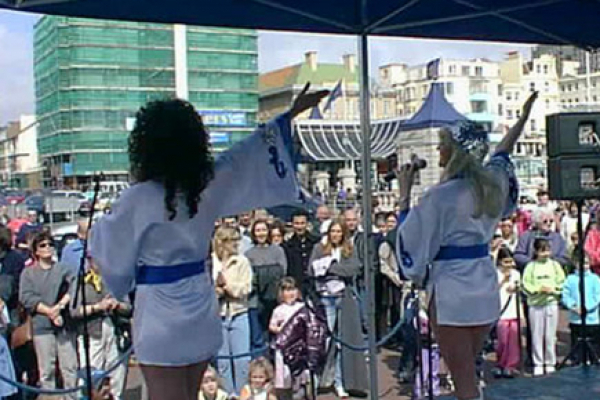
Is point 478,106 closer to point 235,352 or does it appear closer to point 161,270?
point 235,352

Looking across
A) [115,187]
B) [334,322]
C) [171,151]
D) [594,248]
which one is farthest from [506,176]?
[115,187]

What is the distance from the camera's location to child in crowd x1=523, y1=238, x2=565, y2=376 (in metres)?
7.19

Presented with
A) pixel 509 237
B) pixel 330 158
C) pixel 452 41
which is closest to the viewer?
pixel 452 41

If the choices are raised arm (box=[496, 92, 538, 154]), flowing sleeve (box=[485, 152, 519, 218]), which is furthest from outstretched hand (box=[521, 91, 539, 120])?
flowing sleeve (box=[485, 152, 519, 218])

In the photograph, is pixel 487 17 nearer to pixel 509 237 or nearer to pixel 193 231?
pixel 193 231

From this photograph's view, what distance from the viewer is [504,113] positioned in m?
88.5

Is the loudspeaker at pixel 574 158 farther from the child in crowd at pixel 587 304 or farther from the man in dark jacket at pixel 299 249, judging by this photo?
the man in dark jacket at pixel 299 249

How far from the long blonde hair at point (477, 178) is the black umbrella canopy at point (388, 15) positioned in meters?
1.10

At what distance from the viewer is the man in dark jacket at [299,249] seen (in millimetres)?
7398

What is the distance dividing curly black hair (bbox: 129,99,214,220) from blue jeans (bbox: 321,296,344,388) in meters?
3.98

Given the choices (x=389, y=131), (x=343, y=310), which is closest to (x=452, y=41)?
(x=343, y=310)

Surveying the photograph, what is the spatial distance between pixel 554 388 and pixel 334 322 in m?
2.31

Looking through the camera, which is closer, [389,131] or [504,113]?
[389,131]

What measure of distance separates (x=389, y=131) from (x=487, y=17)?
31101 mm
